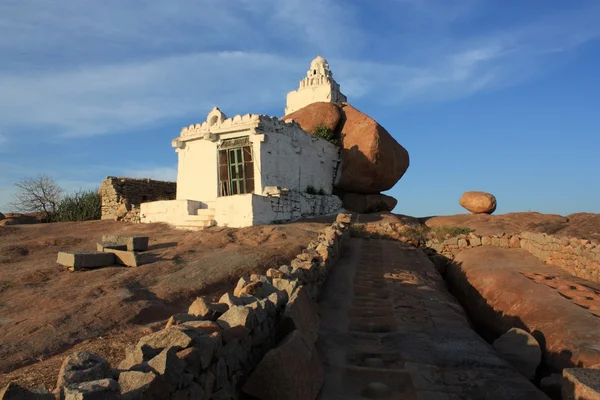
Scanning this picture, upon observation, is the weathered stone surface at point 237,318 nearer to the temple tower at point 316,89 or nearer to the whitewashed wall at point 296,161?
the whitewashed wall at point 296,161

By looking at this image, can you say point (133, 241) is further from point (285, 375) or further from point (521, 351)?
point (521, 351)

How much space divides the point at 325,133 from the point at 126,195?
10318 mm

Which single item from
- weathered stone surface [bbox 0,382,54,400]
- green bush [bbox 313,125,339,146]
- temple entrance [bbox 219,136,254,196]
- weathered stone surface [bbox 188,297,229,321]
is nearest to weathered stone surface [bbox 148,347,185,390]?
weathered stone surface [bbox 0,382,54,400]

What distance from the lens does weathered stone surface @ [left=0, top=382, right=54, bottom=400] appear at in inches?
76.6

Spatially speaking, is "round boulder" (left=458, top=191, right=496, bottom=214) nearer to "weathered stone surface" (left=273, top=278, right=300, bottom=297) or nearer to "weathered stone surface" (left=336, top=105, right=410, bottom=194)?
"weathered stone surface" (left=336, top=105, right=410, bottom=194)

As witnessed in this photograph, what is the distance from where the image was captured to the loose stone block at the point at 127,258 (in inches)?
359

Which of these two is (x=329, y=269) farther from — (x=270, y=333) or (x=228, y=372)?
(x=228, y=372)

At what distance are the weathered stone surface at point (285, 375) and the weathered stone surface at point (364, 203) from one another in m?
18.7

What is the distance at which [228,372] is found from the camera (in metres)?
3.42

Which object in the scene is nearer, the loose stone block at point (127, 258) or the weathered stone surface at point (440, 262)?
the loose stone block at point (127, 258)

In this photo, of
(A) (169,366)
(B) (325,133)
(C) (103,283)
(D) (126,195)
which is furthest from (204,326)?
(B) (325,133)

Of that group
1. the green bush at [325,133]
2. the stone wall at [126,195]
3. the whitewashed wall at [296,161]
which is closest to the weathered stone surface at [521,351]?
the whitewashed wall at [296,161]

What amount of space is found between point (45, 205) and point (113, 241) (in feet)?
52.8

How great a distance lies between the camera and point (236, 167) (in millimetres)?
17031
